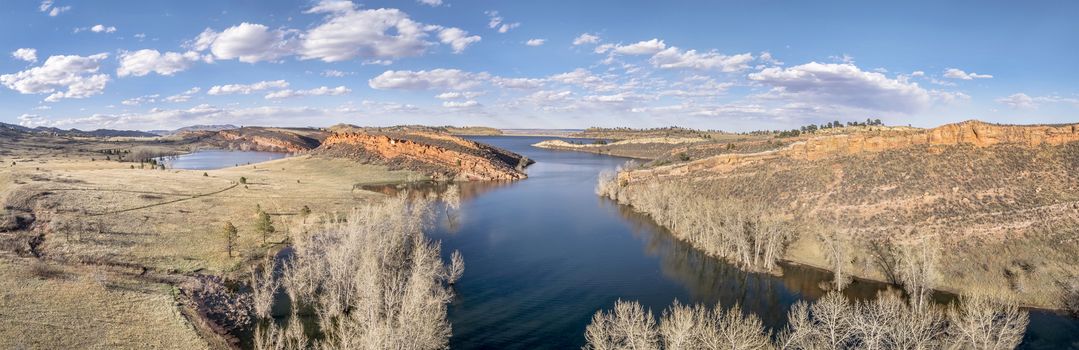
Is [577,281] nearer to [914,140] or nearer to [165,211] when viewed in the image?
[914,140]

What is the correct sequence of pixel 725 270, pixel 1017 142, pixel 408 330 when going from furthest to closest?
pixel 1017 142
pixel 725 270
pixel 408 330

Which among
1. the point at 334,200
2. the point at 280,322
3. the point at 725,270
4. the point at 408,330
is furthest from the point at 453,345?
the point at 334,200

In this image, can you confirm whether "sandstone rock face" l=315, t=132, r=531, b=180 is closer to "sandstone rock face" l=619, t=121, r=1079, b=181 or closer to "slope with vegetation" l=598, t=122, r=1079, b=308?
"sandstone rock face" l=619, t=121, r=1079, b=181

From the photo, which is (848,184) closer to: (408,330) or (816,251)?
(816,251)

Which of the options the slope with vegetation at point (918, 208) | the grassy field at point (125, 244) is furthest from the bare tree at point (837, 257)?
the grassy field at point (125, 244)

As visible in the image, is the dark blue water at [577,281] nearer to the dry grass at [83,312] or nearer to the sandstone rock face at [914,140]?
the dry grass at [83,312]

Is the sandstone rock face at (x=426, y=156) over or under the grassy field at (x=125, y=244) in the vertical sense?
over

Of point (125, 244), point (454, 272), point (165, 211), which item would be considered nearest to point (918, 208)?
point (454, 272)
